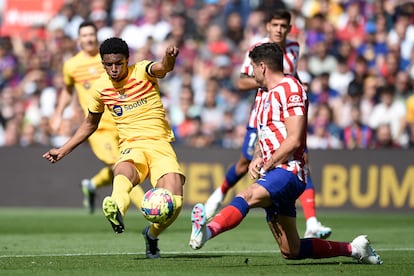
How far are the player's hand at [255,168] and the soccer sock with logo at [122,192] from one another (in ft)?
3.98

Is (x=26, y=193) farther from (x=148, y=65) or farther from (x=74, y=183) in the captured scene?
(x=148, y=65)

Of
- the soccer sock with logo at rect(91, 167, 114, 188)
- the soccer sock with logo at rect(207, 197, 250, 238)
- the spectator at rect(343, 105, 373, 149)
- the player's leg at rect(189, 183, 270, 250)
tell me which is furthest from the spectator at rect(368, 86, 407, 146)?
the soccer sock with logo at rect(207, 197, 250, 238)

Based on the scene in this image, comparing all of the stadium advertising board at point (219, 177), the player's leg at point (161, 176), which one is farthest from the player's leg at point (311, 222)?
the stadium advertising board at point (219, 177)

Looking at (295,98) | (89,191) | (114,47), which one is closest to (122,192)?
(114,47)

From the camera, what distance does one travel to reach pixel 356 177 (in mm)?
18422

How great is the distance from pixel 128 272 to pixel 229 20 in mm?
13357

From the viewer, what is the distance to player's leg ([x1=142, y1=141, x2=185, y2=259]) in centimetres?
967

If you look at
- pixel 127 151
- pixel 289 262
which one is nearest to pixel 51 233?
pixel 127 151

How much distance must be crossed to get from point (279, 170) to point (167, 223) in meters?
1.48

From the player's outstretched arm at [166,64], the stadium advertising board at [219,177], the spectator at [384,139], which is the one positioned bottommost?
the stadium advertising board at [219,177]

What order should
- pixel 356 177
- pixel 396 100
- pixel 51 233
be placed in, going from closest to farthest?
pixel 51 233 → pixel 356 177 → pixel 396 100

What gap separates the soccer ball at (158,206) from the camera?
9055mm

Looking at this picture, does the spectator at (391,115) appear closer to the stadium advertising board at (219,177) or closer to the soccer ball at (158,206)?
the stadium advertising board at (219,177)

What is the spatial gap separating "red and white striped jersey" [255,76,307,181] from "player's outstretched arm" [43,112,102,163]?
1955mm
